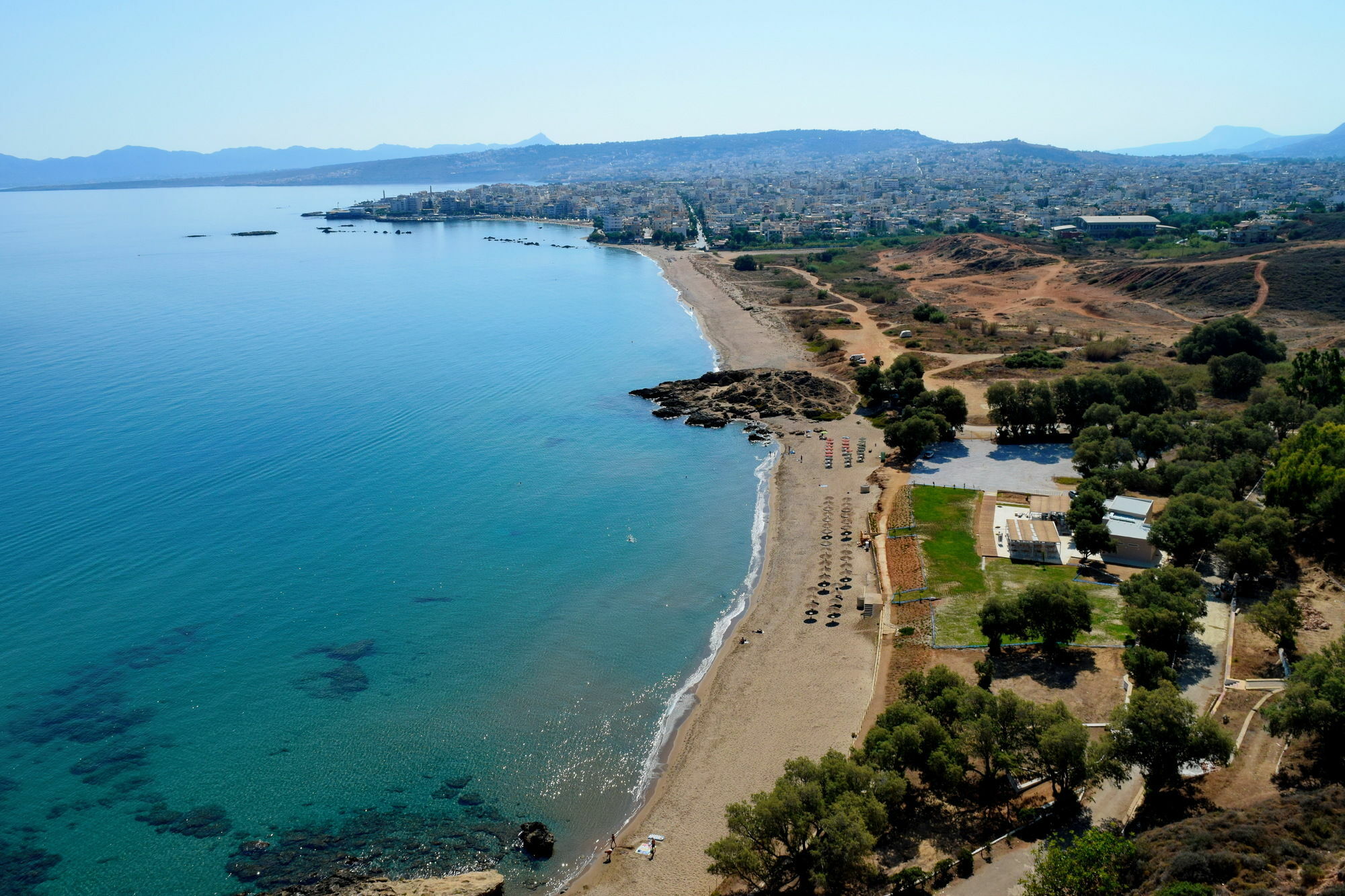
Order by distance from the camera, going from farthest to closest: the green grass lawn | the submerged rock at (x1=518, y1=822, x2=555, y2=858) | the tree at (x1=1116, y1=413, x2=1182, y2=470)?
the tree at (x1=1116, y1=413, x2=1182, y2=470)
the green grass lawn
the submerged rock at (x1=518, y1=822, x2=555, y2=858)

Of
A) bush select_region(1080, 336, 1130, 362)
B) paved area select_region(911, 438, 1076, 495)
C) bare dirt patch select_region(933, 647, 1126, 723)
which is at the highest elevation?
bush select_region(1080, 336, 1130, 362)

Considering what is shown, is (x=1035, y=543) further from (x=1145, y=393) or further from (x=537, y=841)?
(x=537, y=841)

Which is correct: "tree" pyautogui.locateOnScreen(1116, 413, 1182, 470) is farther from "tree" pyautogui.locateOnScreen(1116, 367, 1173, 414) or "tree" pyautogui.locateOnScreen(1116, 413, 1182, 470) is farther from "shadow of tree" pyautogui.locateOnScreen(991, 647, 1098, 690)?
"shadow of tree" pyautogui.locateOnScreen(991, 647, 1098, 690)

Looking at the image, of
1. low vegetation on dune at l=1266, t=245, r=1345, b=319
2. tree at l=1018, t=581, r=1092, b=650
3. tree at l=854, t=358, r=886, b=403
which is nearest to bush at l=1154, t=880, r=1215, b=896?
tree at l=1018, t=581, r=1092, b=650

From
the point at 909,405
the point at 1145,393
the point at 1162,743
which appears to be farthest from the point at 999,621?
the point at 1145,393

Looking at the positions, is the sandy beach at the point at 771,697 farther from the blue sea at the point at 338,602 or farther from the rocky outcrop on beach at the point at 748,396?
the rocky outcrop on beach at the point at 748,396

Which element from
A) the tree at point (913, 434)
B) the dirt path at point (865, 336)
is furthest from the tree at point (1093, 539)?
the dirt path at point (865, 336)

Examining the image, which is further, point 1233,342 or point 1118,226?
point 1118,226

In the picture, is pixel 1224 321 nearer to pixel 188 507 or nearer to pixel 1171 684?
pixel 1171 684
